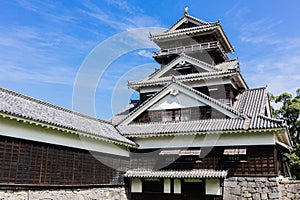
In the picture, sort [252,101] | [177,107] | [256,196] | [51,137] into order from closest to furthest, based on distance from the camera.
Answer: [51,137] → [256,196] → [177,107] → [252,101]

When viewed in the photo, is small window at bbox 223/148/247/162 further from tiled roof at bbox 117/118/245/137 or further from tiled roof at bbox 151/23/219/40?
tiled roof at bbox 151/23/219/40

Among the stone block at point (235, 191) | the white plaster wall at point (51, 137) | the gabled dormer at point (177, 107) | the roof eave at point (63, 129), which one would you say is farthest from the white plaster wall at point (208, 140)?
the stone block at point (235, 191)

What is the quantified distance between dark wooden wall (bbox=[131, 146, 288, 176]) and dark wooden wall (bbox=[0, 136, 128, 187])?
2.93 metres

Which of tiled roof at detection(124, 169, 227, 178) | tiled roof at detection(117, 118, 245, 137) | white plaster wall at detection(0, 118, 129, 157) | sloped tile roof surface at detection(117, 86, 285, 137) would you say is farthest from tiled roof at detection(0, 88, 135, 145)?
tiled roof at detection(124, 169, 227, 178)

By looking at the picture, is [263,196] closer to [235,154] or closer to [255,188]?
[255,188]

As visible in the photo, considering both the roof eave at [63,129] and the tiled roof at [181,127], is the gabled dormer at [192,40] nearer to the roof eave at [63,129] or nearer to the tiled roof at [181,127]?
the tiled roof at [181,127]

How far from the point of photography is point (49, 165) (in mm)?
12031

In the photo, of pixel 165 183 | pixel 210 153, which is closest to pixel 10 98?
pixel 165 183

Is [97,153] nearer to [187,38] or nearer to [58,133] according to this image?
[58,133]

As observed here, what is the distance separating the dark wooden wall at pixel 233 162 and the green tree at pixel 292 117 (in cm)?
1228

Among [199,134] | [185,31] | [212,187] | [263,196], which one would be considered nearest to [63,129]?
[199,134]

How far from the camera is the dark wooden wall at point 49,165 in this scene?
10295 mm

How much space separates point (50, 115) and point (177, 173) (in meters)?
7.18

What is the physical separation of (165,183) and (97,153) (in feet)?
13.7
